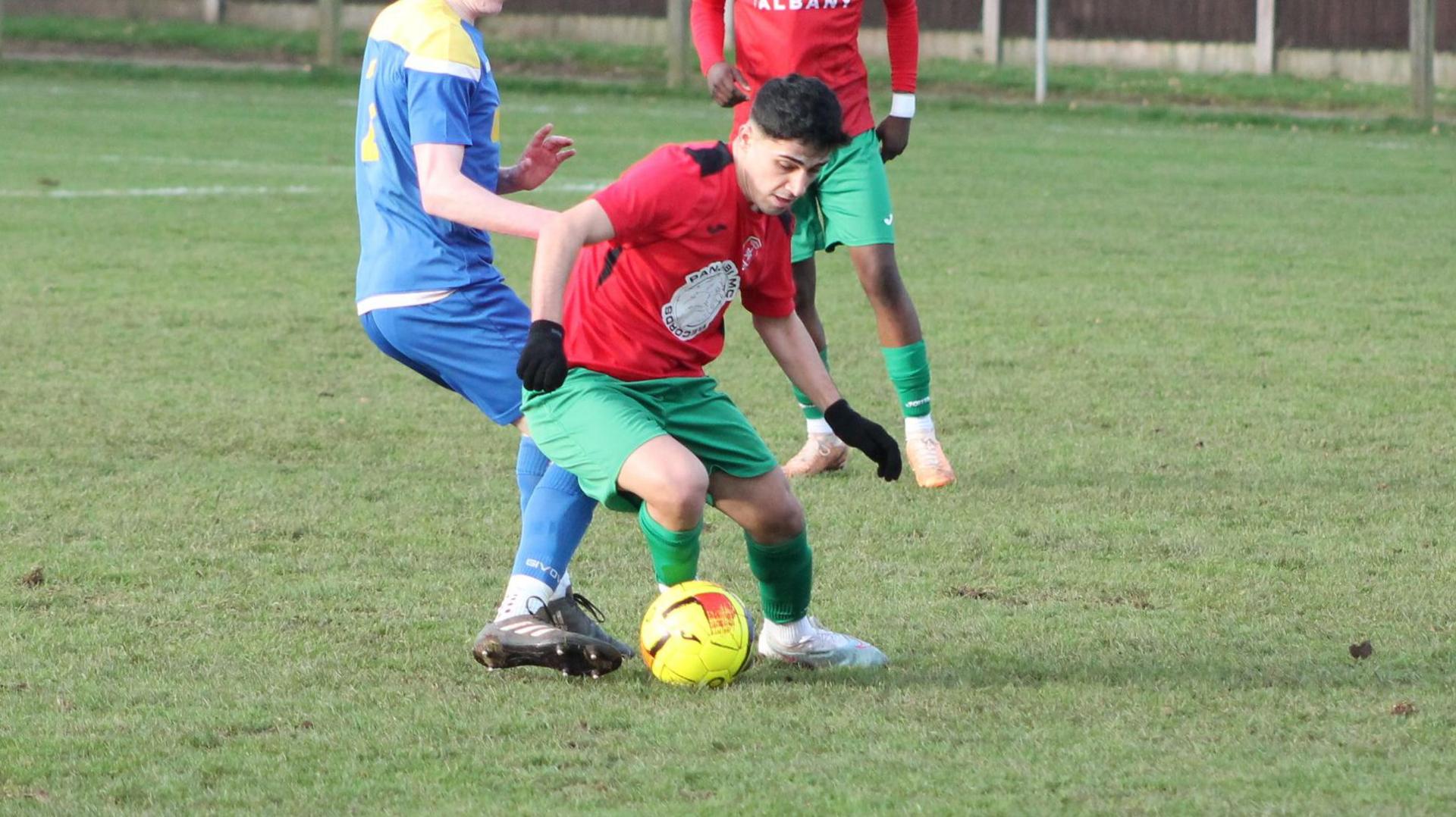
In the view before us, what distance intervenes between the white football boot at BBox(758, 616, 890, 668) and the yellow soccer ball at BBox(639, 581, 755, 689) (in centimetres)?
14

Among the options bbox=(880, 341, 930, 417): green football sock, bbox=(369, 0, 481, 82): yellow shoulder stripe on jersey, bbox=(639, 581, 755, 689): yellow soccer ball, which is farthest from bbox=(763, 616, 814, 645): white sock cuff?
bbox=(880, 341, 930, 417): green football sock

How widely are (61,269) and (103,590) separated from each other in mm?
6332

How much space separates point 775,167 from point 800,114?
13 centimetres

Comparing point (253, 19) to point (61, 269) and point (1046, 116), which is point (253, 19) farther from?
point (61, 269)

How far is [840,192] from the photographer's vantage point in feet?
22.0

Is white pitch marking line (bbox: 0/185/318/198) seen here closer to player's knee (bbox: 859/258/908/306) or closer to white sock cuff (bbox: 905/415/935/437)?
player's knee (bbox: 859/258/908/306)

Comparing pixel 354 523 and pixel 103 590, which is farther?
pixel 354 523

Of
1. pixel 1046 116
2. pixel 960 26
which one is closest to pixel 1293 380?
pixel 1046 116

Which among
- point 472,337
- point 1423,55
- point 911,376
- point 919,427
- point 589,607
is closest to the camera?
point 472,337

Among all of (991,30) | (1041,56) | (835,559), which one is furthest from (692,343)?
(991,30)

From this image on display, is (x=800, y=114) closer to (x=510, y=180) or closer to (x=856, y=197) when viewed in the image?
(x=510, y=180)

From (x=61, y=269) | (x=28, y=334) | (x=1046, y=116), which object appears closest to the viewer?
(x=28, y=334)

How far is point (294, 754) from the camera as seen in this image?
3.77 meters

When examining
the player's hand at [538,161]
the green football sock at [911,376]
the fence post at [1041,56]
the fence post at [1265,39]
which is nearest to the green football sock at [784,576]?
the player's hand at [538,161]
